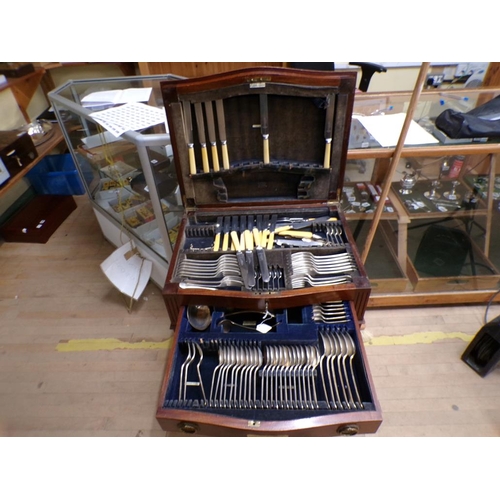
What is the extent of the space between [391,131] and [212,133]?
996 millimetres

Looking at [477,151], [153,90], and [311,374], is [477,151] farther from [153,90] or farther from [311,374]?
[153,90]

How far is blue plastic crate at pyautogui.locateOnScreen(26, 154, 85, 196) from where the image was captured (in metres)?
3.01

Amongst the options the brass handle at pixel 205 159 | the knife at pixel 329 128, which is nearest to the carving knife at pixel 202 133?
the brass handle at pixel 205 159

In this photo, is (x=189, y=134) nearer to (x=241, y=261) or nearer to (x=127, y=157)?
(x=241, y=261)

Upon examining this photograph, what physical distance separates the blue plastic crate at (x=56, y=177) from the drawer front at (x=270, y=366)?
8.20 ft

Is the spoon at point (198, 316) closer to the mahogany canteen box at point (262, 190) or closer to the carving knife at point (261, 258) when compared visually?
the mahogany canteen box at point (262, 190)

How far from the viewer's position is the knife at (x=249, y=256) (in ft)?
3.64

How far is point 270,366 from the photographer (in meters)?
1.10

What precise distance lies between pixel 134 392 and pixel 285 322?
1065 millimetres

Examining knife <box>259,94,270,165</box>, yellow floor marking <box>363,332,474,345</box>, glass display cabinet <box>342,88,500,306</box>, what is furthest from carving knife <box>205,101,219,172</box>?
yellow floor marking <box>363,332,474,345</box>

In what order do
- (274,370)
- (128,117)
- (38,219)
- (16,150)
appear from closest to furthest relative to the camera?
1. (274,370)
2. (128,117)
3. (16,150)
4. (38,219)

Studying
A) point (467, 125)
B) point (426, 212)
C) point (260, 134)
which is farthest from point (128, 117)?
point (426, 212)

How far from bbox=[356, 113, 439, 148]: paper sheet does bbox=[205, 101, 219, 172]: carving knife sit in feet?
2.82

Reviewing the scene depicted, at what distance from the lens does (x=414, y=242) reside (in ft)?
7.12
